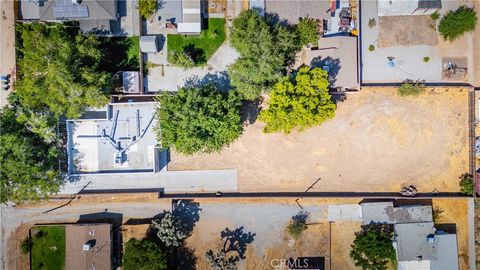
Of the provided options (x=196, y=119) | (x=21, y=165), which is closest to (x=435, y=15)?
(x=196, y=119)

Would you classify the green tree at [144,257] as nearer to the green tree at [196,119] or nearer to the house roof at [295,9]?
the green tree at [196,119]

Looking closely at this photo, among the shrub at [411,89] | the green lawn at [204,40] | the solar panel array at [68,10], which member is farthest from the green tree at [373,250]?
the solar panel array at [68,10]

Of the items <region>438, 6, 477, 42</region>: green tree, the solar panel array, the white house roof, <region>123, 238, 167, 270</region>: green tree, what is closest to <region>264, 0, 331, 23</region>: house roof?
the white house roof

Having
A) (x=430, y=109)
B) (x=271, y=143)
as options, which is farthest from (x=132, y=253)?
(x=430, y=109)

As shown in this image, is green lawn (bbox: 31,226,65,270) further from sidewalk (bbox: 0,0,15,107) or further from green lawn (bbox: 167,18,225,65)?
green lawn (bbox: 167,18,225,65)

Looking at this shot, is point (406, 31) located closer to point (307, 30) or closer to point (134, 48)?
point (307, 30)
